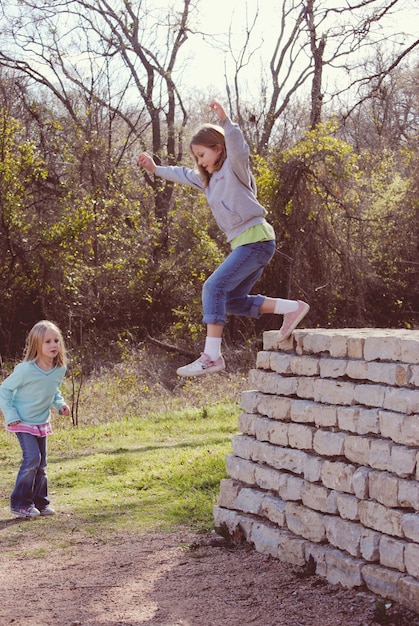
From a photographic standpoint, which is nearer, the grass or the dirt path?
the dirt path

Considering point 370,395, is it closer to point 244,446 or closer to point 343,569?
point 343,569

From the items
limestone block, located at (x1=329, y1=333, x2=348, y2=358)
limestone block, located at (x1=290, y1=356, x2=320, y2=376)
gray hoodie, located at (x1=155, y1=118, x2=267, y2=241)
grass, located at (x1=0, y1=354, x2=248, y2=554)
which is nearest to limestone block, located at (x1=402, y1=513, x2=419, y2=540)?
limestone block, located at (x1=329, y1=333, x2=348, y2=358)

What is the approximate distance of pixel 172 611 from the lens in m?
4.65

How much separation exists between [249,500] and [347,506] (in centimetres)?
116

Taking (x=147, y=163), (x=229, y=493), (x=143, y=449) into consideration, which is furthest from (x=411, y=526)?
(x=143, y=449)

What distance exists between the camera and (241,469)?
5980mm

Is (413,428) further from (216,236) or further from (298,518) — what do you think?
(216,236)

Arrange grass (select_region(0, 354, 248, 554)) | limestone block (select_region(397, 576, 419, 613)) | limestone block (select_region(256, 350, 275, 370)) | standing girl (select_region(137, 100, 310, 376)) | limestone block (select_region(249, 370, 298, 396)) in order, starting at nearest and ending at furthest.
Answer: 1. limestone block (select_region(397, 576, 419, 613))
2. standing girl (select_region(137, 100, 310, 376))
3. limestone block (select_region(249, 370, 298, 396))
4. limestone block (select_region(256, 350, 275, 370))
5. grass (select_region(0, 354, 248, 554))

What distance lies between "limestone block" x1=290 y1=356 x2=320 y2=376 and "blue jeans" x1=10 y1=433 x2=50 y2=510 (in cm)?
250

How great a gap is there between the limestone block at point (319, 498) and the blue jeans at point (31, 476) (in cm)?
259

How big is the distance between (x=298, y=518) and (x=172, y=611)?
1.08 metres

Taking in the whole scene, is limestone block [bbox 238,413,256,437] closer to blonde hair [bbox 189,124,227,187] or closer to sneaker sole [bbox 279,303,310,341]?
sneaker sole [bbox 279,303,310,341]

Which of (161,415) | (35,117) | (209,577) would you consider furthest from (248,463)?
(35,117)

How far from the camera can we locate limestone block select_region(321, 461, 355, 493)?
479 cm
